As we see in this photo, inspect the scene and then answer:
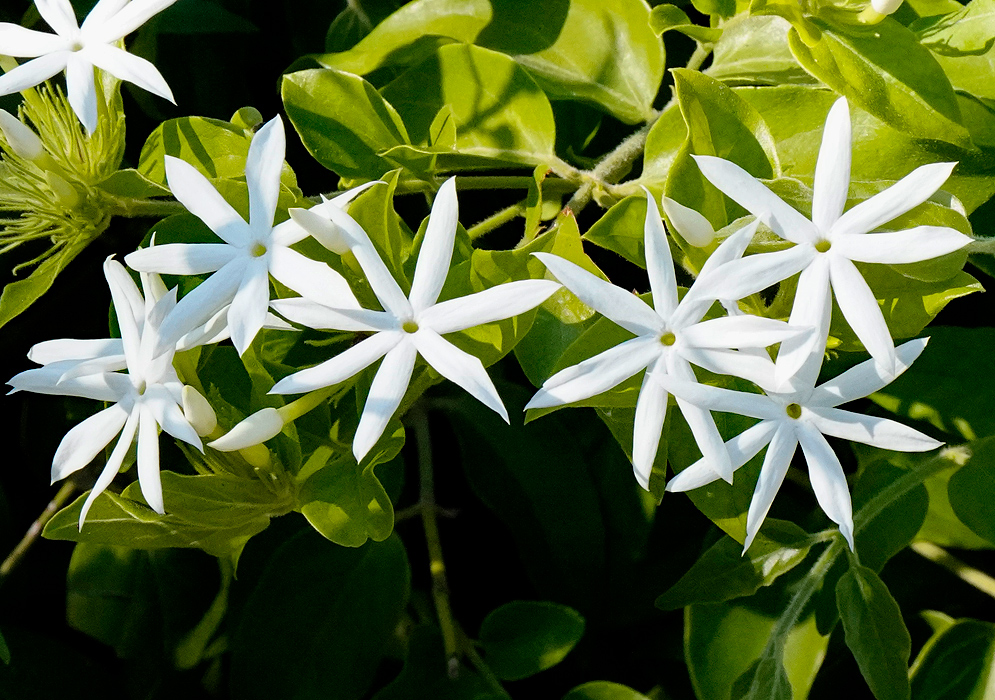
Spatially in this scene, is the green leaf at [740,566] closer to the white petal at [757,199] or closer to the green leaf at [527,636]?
the green leaf at [527,636]

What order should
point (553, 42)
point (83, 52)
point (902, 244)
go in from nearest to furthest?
point (902, 244) < point (83, 52) < point (553, 42)

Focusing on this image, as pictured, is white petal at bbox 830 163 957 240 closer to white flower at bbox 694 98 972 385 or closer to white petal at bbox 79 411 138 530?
white flower at bbox 694 98 972 385

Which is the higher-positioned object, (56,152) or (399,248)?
(56,152)

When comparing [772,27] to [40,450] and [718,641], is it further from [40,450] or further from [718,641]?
[40,450]

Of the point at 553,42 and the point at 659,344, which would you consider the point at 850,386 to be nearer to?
the point at 659,344

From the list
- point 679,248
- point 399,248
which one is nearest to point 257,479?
point 399,248

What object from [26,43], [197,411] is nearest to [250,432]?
[197,411]

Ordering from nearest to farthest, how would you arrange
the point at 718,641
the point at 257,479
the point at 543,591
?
the point at 257,479, the point at 718,641, the point at 543,591

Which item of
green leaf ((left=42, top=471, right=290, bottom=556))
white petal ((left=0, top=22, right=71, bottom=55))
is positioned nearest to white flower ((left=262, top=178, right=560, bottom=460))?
green leaf ((left=42, top=471, right=290, bottom=556))
